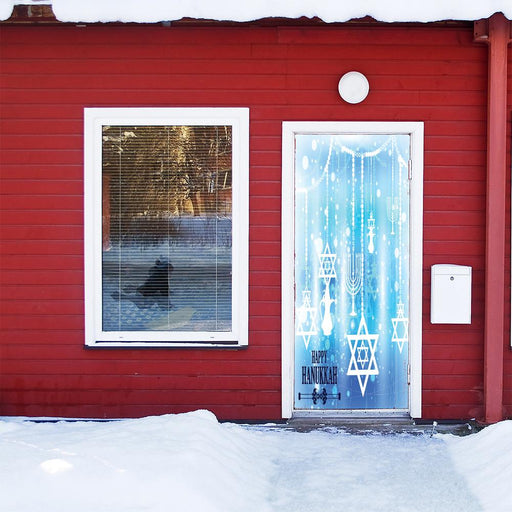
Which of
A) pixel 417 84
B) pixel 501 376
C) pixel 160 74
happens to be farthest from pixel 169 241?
pixel 501 376

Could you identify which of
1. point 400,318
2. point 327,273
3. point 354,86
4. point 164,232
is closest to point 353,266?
point 327,273

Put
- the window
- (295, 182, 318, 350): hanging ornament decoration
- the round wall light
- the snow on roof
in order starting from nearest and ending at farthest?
the snow on roof, the round wall light, the window, (295, 182, 318, 350): hanging ornament decoration

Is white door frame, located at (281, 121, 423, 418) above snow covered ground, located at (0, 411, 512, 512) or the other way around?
above

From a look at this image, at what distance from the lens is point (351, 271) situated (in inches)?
236

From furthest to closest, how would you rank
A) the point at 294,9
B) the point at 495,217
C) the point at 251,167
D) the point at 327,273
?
1. the point at 327,273
2. the point at 251,167
3. the point at 495,217
4. the point at 294,9

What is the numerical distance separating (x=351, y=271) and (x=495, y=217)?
47.2 inches

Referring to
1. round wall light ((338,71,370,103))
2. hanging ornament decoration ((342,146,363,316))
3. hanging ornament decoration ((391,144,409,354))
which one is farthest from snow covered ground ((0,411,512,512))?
round wall light ((338,71,370,103))

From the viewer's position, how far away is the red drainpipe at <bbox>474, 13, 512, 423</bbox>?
5633mm

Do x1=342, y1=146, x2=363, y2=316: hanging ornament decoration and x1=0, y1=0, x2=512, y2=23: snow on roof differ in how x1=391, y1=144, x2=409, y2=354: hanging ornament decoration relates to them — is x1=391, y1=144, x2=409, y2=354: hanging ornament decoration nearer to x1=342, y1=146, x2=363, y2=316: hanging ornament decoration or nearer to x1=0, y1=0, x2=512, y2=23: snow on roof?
x1=342, y1=146, x2=363, y2=316: hanging ornament decoration

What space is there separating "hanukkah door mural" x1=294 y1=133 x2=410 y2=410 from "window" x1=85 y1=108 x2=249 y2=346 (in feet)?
1.80

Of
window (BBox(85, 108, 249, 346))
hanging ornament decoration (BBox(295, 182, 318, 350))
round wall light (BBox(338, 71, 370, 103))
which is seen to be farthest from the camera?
hanging ornament decoration (BBox(295, 182, 318, 350))

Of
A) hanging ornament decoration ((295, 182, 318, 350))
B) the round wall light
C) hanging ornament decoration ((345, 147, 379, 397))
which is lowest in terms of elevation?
hanging ornament decoration ((345, 147, 379, 397))

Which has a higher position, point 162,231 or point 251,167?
Result: point 251,167

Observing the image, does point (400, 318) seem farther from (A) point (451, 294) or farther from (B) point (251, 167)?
(B) point (251, 167)
